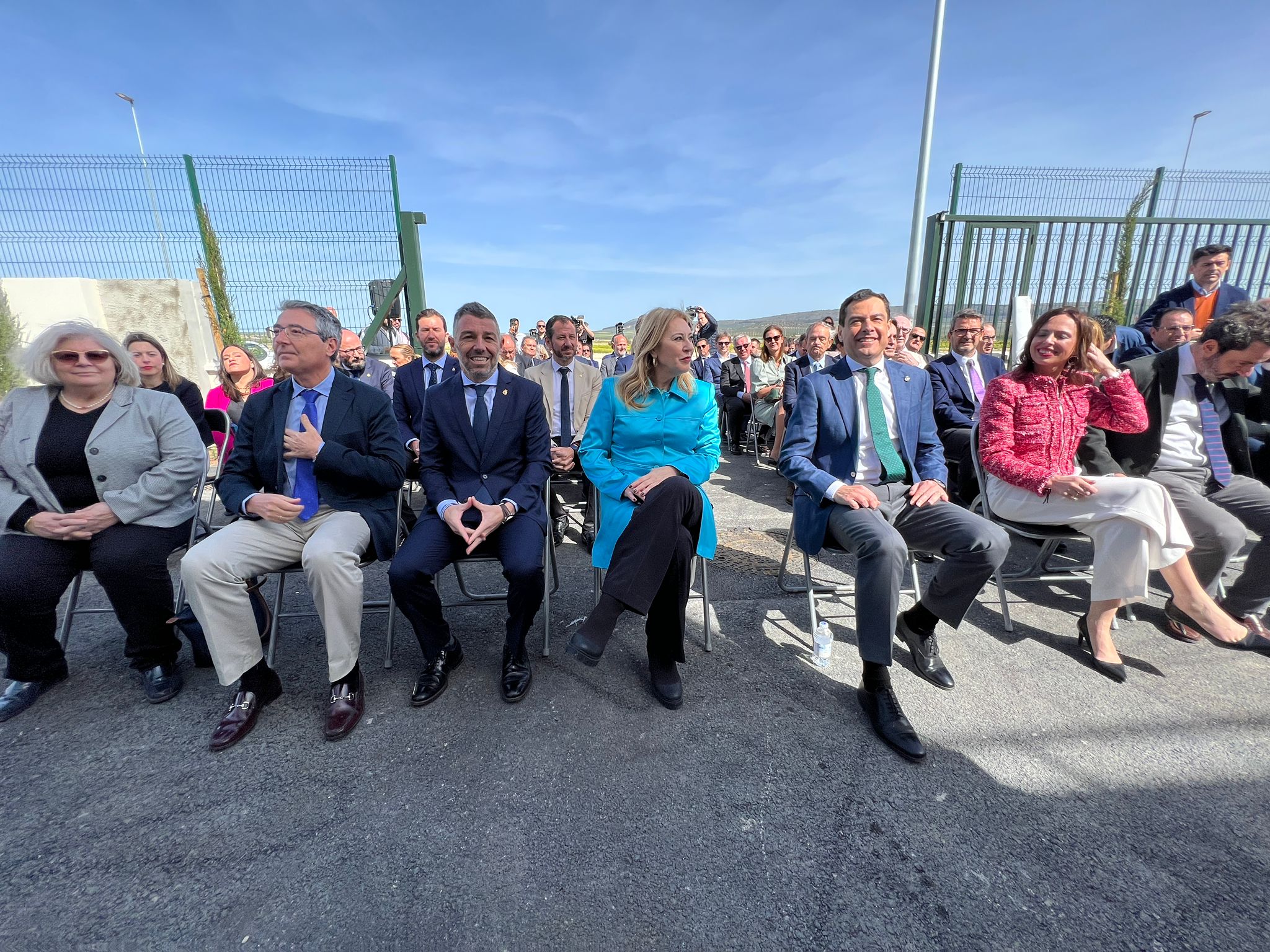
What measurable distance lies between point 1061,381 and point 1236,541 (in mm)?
1189

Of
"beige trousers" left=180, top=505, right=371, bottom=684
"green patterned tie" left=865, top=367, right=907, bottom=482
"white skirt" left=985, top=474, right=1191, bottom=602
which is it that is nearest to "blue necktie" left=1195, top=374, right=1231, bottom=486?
"white skirt" left=985, top=474, right=1191, bottom=602

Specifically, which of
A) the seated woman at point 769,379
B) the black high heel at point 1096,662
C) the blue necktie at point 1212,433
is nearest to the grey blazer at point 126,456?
the black high heel at point 1096,662

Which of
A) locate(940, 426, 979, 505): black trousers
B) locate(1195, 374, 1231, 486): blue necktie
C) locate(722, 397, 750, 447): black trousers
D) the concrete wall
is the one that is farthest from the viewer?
the concrete wall

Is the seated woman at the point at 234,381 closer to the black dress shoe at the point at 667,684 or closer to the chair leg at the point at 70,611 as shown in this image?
the chair leg at the point at 70,611

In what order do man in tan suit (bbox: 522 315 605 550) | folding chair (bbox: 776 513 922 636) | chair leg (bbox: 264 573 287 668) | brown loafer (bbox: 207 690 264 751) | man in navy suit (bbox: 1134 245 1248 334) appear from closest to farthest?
brown loafer (bbox: 207 690 264 751) → chair leg (bbox: 264 573 287 668) → folding chair (bbox: 776 513 922 636) → man in navy suit (bbox: 1134 245 1248 334) → man in tan suit (bbox: 522 315 605 550)

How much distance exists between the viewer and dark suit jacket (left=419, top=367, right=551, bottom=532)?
2.96 meters

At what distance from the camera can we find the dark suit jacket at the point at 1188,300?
495 cm

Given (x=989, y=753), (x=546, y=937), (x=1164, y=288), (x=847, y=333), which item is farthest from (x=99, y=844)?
(x=1164, y=288)

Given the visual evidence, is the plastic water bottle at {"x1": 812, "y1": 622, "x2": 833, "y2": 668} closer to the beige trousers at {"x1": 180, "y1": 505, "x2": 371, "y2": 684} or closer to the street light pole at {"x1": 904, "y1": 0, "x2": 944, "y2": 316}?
the beige trousers at {"x1": 180, "y1": 505, "x2": 371, "y2": 684}

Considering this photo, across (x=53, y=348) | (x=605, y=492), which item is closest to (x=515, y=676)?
(x=605, y=492)

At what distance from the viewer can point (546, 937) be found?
1533 mm

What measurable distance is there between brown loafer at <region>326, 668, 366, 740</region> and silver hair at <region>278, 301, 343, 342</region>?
1721 mm

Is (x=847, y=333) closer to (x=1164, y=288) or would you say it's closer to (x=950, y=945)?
(x=950, y=945)

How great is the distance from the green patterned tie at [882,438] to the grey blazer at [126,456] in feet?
11.5
